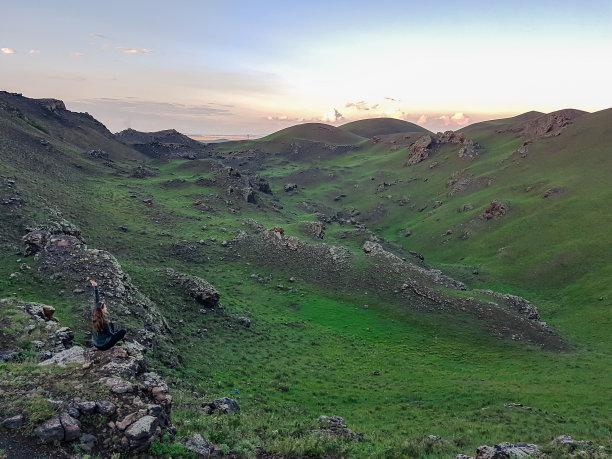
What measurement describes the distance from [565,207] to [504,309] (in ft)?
194

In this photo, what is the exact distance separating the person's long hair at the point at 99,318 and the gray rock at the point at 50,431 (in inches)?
149

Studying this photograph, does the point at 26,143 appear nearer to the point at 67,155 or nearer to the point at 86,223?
the point at 67,155

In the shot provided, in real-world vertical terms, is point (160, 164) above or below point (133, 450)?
above

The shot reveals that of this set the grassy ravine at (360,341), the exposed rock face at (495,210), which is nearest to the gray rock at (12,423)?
the grassy ravine at (360,341)

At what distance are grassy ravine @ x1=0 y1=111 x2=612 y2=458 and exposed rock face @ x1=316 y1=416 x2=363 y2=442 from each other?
2.22 ft

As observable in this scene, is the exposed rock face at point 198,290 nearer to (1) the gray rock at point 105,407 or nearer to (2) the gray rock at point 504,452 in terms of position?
(1) the gray rock at point 105,407

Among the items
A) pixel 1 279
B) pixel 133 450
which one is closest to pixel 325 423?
pixel 133 450

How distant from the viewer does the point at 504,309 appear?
57.0m

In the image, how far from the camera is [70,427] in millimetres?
12609

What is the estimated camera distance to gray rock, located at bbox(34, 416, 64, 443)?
12.2 m

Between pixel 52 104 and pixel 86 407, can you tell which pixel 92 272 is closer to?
pixel 86 407

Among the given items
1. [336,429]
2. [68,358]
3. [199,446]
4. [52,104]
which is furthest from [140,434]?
[52,104]

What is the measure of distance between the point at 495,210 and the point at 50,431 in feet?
383

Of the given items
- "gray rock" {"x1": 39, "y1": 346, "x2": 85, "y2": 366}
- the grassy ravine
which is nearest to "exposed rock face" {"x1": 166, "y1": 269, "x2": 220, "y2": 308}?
the grassy ravine
